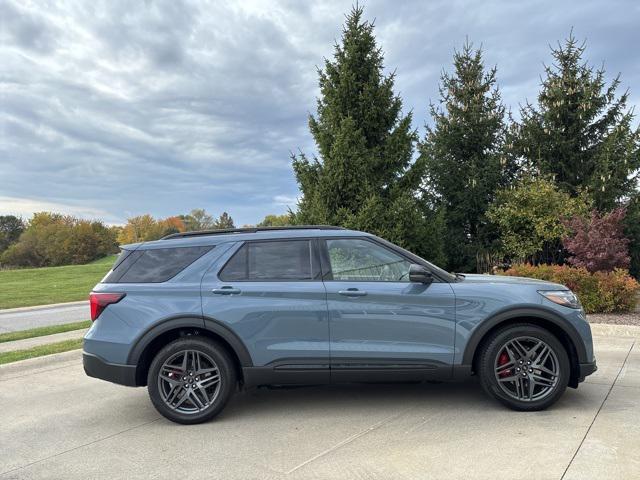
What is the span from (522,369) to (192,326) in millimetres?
2999

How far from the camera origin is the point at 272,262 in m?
4.56

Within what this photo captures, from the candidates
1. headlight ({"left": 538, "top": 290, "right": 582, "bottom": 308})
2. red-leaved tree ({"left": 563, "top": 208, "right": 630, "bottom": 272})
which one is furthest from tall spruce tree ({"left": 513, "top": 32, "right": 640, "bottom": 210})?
headlight ({"left": 538, "top": 290, "right": 582, "bottom": 308})

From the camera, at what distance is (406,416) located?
4344 millimetres

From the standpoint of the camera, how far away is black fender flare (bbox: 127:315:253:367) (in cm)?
433

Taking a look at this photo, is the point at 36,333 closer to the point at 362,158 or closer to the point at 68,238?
the point at 362,158

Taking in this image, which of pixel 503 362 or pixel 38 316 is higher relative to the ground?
pixel 503 362

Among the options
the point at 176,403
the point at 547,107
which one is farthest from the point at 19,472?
the point at 547,107

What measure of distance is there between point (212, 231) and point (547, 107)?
1465cm

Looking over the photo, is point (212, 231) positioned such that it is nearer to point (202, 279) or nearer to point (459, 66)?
point (202, 279)

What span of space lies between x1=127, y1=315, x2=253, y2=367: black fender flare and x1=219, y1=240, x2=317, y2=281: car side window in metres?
0.44

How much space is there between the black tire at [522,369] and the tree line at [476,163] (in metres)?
6.75

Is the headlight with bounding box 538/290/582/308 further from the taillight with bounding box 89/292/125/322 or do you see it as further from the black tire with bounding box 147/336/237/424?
the taillight with bounding box 89/292/125/322

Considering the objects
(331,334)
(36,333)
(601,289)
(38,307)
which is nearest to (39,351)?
(36,333)

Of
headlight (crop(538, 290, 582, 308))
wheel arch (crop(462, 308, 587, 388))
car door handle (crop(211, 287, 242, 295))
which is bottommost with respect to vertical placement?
wheel arch (crop(462, 308, 587, 388))
